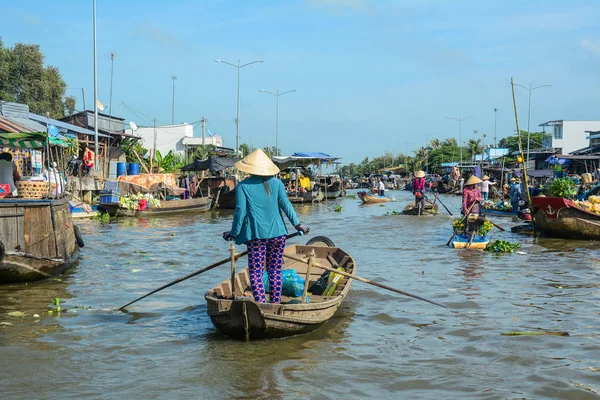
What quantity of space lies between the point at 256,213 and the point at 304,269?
10.1 feet

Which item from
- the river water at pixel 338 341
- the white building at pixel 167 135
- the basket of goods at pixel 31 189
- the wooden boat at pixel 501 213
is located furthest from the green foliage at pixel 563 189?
the white building at pixel 167 135

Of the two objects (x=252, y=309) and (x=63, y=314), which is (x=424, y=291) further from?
(x=63, y=314)

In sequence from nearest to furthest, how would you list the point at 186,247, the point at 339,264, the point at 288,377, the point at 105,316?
the point at 288,377, the point at 105,316, the point at 339,264, the point at 186,247

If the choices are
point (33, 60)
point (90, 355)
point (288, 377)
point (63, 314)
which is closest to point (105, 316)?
point (63, 314)

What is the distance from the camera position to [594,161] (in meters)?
38.5

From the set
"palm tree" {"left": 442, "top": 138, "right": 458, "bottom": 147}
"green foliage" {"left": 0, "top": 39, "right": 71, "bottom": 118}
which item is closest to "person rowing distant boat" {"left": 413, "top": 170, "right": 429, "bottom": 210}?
"green foliage" {"left": 0, "top": 39, "right": 71, "bottom": 118}

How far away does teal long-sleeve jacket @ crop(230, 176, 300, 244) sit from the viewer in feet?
21.4

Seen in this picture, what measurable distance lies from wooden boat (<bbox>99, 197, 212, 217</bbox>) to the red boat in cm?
1515

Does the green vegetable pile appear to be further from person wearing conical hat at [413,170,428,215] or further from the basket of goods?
the basket of goods

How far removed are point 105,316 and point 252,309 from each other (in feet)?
9.66

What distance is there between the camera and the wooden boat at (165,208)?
915 inches

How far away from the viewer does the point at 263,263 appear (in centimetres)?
677

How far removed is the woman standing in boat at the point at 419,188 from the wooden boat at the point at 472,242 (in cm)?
843

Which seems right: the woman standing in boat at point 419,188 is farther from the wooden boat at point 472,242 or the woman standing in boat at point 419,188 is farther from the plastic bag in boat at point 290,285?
the plastic bag in boat at point 290,285
